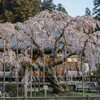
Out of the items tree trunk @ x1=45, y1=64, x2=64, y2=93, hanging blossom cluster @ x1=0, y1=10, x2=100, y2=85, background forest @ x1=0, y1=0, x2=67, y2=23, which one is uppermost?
background forest @ x1=0, y1=0, x2=67, y2=23

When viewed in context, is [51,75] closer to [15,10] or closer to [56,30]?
[56,30]

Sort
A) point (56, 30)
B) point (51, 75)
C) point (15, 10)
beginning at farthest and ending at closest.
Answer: point (15, 10) < point (51, 75) < point (56, 30)

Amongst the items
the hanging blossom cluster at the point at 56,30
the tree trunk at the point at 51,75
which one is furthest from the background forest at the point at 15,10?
the tree trunk at the point at 51,75

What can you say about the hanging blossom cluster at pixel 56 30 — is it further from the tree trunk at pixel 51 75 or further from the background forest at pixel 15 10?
the background forest at pixel 15 10

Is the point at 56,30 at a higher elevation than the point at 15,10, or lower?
lower

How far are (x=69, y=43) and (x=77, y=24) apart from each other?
1853mm

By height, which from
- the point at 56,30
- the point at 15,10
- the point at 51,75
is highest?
the point at 15,10

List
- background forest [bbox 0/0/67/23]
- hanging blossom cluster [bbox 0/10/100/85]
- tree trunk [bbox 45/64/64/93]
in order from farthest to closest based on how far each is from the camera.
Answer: background forest [bbox 0/0/67/23]
tree trunk [bbox 45/64/64/93]
hanging blossom cluster [bbox 0/10/100/85]

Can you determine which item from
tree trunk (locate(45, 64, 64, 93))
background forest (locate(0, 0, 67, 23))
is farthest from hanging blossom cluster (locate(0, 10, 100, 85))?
background forest (locate(0, 0, 67, 23))

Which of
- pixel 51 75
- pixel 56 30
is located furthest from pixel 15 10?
pixel 51 75

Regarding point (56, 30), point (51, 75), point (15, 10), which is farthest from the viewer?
point (15, 10)

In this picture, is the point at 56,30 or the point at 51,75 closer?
the point at 56,30

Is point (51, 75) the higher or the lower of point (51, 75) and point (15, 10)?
the lower

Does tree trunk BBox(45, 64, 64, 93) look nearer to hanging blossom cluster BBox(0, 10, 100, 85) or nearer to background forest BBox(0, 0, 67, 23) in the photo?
hanging blossom cluster BBox(0, 10, 100, 85)
